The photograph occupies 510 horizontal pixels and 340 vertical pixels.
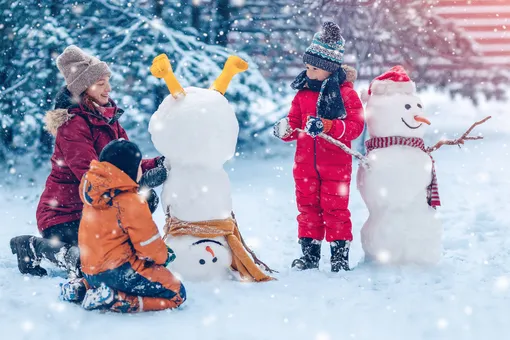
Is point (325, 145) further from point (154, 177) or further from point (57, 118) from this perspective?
point (57, 118)

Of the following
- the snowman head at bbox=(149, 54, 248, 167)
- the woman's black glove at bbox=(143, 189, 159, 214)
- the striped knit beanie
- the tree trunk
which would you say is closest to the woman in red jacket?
the woman's black glove at bbox=(143, 189, 159, 214)

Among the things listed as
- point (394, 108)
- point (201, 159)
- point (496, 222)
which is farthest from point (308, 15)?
point (201, 159)

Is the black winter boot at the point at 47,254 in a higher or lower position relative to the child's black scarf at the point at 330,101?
lower

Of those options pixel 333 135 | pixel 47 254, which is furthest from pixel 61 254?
pixel 333 135

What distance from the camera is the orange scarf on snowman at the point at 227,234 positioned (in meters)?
4.03

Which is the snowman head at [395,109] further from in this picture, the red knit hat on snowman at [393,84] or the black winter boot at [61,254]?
the black winter boot at [61,254]

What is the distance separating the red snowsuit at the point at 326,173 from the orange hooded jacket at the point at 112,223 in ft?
4.41

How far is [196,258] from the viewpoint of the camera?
4.02 meters

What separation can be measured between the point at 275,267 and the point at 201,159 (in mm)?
1220

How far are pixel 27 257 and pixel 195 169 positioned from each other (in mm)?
1432

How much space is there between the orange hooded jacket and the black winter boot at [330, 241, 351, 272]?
1444mm

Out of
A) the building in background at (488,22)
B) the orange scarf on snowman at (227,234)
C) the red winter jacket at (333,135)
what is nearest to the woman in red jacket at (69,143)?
the orange scarf on snowman at (227,234)

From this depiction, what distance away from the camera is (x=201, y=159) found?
4000 mm

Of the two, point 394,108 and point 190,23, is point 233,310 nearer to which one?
point 394,108
